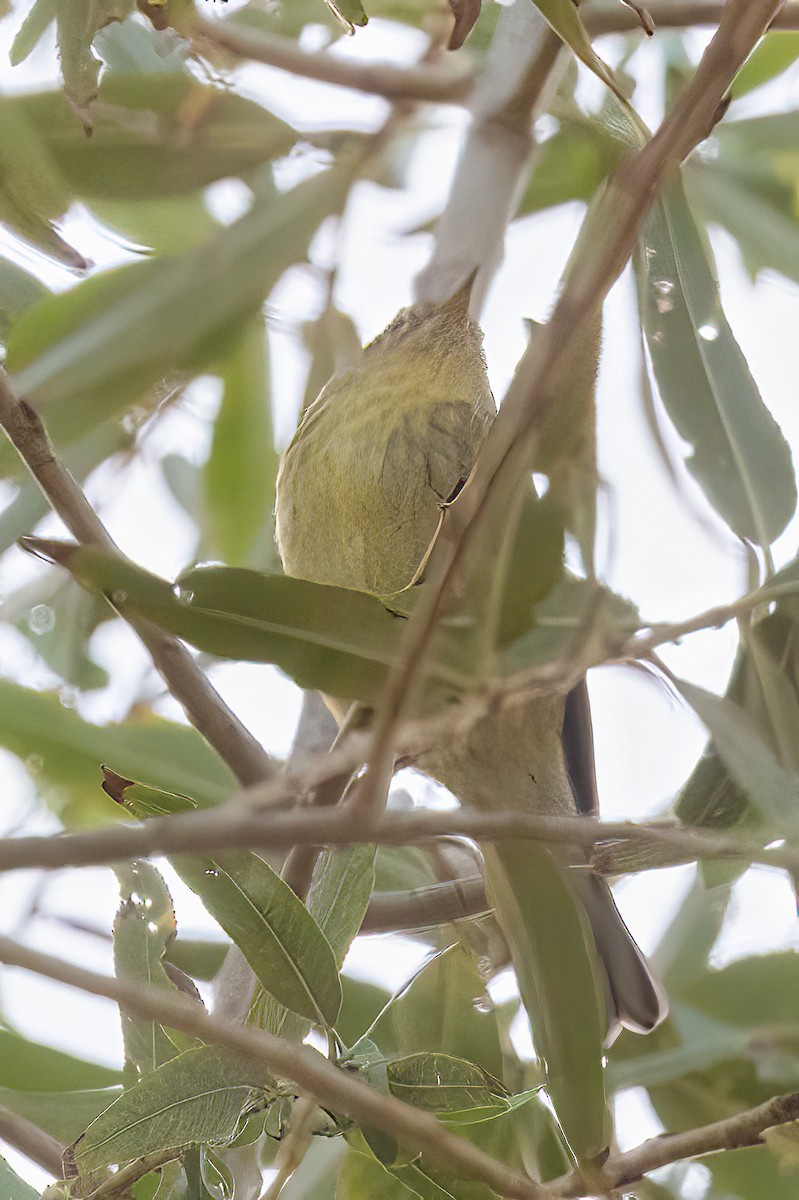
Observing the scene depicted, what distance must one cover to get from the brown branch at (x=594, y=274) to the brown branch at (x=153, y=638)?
0.36 meters

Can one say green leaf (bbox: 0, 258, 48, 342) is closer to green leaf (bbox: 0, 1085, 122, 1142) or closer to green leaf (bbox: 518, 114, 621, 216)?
green leaf (bbox: 518, 114, 621, 216)

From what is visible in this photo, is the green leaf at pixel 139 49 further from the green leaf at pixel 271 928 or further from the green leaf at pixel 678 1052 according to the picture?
the green leaf at pixel 678 1052

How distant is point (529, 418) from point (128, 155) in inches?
39.7

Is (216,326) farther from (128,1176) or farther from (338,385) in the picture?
(128,1176)

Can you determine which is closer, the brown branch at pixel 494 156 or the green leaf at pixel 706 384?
the green leaf at pixel 706 384

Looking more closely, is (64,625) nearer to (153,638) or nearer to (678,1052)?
(153,638)

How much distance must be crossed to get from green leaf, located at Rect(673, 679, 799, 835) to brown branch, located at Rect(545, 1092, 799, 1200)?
210 millimetres

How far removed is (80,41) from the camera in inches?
49.4

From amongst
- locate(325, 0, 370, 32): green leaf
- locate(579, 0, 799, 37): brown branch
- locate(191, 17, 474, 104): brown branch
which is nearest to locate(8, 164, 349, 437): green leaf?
locate(191, 17, 474, 104): brown branch

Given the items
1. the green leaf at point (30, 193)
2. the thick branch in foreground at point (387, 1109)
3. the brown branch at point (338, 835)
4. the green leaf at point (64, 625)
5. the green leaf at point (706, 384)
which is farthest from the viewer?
the green leaf at point (64, 625)

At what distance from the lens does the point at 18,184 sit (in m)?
1.47

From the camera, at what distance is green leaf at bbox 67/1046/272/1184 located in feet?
3.23

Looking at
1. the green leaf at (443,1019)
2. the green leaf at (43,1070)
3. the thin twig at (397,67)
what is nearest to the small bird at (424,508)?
the green leaf at (443,1019)

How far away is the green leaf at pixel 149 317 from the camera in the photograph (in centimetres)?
130
